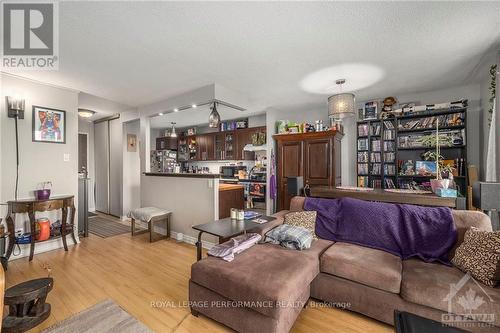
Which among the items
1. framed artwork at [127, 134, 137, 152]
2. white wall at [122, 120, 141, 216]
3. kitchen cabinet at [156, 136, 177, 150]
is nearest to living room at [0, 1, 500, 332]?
white wall at [122, 120, 141, 216]

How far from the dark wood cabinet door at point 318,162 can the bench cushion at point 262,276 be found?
8.11 feet

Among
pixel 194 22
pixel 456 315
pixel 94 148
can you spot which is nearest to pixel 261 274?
pixel 456 315

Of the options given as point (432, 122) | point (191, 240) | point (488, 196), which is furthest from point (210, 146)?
point (488, 196)

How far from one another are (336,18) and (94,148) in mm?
6291

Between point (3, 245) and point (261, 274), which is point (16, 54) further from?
point (261, 274)

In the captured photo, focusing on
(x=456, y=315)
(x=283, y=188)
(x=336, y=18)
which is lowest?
(x=456, y=315)

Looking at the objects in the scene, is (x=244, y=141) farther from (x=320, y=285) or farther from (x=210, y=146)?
(x=320, y=285)

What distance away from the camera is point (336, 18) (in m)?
1.91

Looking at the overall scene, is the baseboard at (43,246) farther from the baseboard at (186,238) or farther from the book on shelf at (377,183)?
the book on shelf at (377,183)

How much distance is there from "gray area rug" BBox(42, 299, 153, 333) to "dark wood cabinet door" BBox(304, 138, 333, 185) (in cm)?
354

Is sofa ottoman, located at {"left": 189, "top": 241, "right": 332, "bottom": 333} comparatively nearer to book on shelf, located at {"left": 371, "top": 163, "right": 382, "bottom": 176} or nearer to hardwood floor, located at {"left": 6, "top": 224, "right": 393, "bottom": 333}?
hardwood floor, located at {"left": 6, "top": 224, "right": 393, "bottom": 333}

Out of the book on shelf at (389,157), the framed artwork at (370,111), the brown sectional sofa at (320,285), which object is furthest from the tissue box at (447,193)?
the framed artwork at (370,111)

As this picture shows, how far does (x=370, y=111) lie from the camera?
429 cm

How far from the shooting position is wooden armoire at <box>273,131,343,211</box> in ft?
14.0
